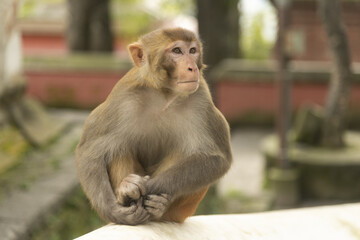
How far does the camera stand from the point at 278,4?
7.04 m

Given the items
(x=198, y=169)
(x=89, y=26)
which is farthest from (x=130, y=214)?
(x=89, y=26)

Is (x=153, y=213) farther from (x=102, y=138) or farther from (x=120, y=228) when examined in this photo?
(x=102, y=138)

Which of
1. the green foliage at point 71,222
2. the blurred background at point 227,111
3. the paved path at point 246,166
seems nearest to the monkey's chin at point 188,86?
the blurred background at point 227,111

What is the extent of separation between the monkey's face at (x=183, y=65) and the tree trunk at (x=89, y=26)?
929 centimetres

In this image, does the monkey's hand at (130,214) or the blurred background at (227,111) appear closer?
the monkey's hand at (130,214)

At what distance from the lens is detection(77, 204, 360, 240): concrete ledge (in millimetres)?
2285

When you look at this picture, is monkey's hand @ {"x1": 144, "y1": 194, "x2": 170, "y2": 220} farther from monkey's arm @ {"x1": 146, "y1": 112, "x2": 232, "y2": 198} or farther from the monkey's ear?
the monkey's ear

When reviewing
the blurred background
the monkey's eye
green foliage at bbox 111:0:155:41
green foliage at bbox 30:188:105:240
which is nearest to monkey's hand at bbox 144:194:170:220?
the monkey's eye

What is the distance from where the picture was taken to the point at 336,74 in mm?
7082

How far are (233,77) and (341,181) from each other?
3.88 metres

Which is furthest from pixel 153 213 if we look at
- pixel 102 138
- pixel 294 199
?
pixel 294 199

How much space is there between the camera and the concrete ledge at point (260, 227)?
2.29 m

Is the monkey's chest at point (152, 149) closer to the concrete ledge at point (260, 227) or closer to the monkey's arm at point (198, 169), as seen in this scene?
the monkey's arm at point (198, 169)

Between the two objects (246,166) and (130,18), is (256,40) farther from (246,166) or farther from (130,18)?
(246,166)
